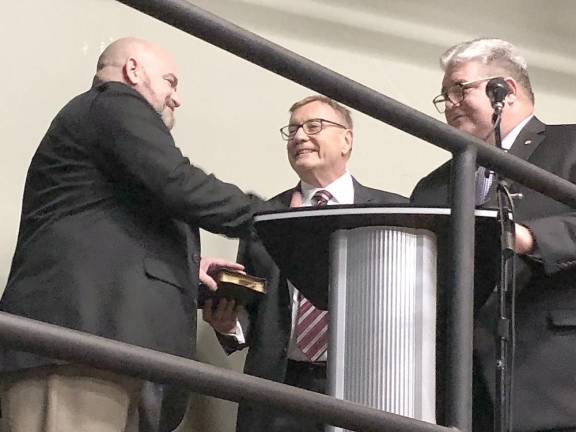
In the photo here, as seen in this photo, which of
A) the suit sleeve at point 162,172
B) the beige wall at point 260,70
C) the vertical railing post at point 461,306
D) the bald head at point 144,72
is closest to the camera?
the vertical railing post at point 461,306

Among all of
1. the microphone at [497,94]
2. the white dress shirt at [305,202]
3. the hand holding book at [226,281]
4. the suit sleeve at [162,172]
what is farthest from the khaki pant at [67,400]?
the microphone at [497,94]

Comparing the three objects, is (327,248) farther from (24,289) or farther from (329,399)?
(24,289)

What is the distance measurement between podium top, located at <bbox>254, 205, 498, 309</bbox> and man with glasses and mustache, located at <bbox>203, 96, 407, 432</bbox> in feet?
2.62

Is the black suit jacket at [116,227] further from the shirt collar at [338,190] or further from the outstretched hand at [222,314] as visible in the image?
the shirt collar at [338,190]

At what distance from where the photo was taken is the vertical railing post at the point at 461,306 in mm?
1756

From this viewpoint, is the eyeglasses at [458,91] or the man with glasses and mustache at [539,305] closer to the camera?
the man with glasses and mustache at [539,305]

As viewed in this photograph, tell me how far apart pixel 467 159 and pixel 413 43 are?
259cm

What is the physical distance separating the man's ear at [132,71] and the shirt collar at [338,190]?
2.02 feet

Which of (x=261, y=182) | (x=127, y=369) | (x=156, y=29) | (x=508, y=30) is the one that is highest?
(x=508, y=30)

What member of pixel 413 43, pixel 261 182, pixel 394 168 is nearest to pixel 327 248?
pixel 261 182

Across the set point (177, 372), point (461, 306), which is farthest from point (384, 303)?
point (177, 372)

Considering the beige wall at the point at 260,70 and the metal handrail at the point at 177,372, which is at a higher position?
the beige wall at the point at 260,70

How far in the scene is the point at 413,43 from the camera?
14.3 feet

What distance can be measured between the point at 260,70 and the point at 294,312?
1.21m
